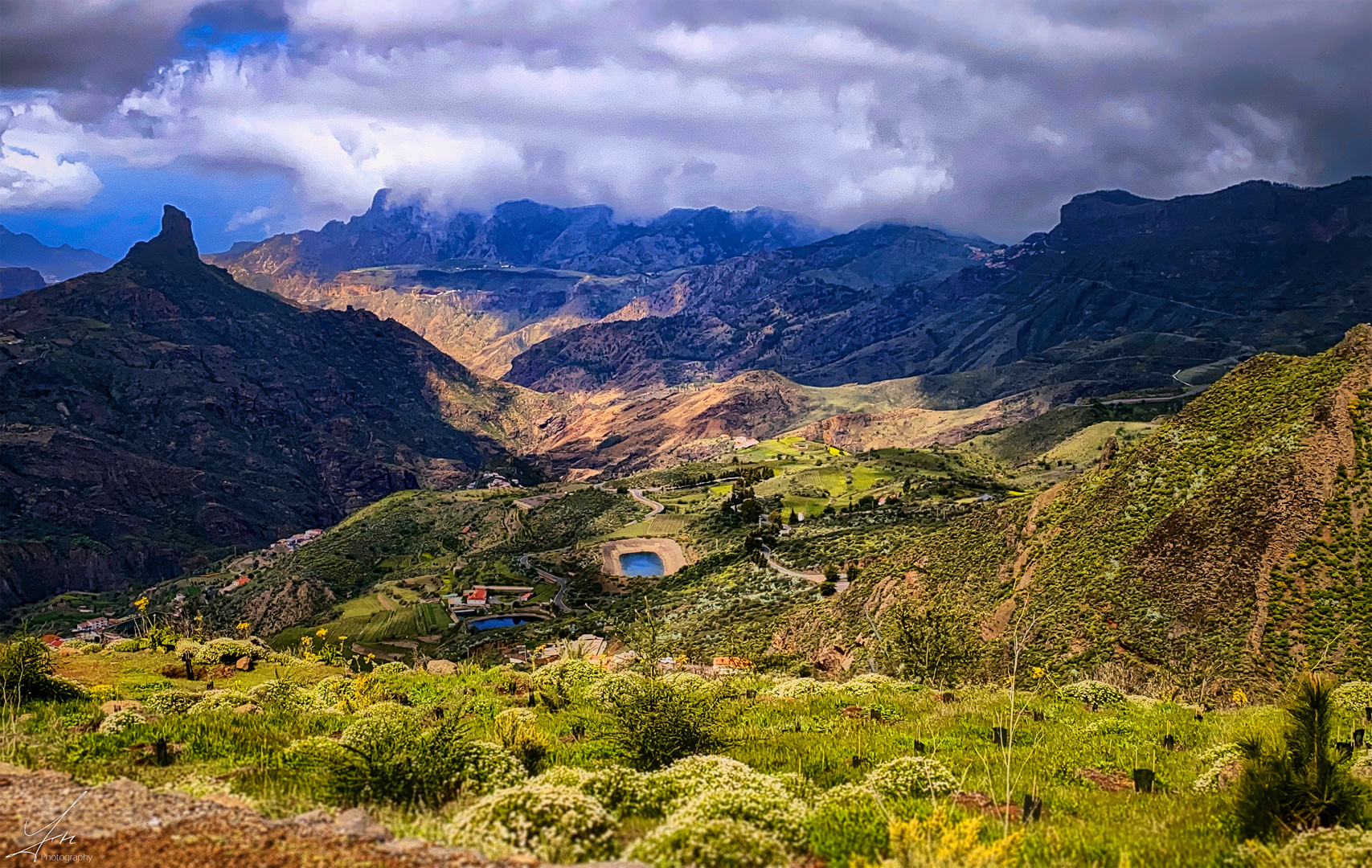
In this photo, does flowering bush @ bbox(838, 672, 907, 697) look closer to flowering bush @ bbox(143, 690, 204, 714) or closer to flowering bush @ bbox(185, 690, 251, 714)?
flowering bush @ bbox(185, 690, 251, 714)

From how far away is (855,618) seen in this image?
154 feet

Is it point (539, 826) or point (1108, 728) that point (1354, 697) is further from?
point (539, 826)

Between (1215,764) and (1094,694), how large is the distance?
8.53 m

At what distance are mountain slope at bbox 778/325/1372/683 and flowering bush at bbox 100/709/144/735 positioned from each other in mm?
28183

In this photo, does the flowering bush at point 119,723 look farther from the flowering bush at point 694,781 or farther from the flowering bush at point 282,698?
the flowering bush at point 694,781

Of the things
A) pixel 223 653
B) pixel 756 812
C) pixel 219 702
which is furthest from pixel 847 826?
pixel 223 653

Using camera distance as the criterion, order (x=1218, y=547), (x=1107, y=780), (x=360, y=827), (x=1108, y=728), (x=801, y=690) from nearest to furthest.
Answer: (x=360, y=827), (x=1107, y=780), (x=1108, y=728), (x=801, y=690), (x=1218, y=547)

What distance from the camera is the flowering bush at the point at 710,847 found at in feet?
23.7

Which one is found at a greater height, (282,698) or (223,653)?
(282,698)

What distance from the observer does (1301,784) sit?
8.61 metres

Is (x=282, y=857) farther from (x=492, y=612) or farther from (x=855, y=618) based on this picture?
(x=492, y=612)

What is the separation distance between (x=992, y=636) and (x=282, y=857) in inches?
1322

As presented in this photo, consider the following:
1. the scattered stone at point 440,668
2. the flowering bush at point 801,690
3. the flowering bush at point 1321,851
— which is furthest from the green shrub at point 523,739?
the scattered stone at point 440,668

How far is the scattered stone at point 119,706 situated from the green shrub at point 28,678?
21.6 inches
